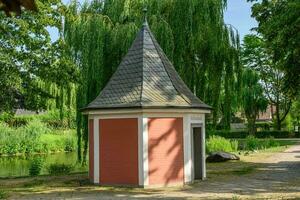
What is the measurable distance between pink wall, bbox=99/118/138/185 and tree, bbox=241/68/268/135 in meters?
33.3

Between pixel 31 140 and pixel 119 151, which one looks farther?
pixel 31 140

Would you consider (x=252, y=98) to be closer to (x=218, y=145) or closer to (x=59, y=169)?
(x=218, y=145)

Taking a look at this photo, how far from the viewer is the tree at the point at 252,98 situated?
47.9 meters

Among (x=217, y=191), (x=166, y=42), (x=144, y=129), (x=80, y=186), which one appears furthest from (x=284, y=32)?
(x=80, y=186)

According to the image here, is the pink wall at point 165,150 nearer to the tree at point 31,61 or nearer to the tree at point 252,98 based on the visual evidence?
the tree at point 31,61

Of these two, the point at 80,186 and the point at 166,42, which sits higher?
the point at 166,42

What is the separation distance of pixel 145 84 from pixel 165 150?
233 cm

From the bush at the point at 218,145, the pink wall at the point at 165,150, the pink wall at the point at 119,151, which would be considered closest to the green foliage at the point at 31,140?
the bush at the point at 218,145

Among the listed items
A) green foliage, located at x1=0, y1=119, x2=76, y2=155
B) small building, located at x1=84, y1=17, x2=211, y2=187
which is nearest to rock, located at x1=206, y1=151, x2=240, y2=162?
small building, located at x1=84, y1=17, x2=211, y2=187

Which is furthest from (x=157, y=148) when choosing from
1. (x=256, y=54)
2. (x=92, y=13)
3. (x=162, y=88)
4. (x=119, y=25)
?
(x=256, y=54)

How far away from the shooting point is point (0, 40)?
18.8m

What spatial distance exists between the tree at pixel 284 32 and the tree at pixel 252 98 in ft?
87.6

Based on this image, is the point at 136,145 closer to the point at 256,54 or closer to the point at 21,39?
the point at 21,39

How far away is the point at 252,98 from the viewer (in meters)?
50.2
